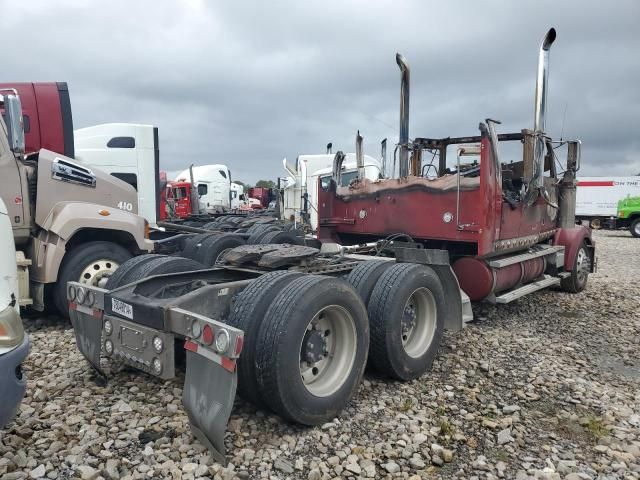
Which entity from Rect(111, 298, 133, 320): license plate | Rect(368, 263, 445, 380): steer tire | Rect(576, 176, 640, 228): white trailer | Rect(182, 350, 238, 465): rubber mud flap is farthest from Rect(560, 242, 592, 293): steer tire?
Rect(576, 176, 640, 228): white trailer

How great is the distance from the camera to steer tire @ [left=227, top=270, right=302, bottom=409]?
3.23 metres

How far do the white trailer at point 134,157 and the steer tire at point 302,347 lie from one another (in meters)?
6.43

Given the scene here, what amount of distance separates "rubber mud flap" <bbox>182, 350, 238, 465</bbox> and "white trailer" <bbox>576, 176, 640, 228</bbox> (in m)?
30.1

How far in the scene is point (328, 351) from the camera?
12.3 feet

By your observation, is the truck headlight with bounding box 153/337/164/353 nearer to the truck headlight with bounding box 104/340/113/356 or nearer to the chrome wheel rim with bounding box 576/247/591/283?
the truck headlight with bounding box 104/340/113/356

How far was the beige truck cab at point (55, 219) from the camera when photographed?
5668 mm

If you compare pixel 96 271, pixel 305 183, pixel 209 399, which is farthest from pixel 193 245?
pixel 305 183

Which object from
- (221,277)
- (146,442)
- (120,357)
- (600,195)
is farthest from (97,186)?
(600,195)

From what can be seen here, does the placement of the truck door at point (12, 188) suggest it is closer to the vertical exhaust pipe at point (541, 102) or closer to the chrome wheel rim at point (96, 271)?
the chrome wheel rim at point (96, 271)

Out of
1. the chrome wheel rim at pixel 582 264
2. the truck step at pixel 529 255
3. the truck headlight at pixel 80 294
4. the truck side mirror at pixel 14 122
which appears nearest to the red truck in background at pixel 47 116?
the truck side mirror at pixel 14 122

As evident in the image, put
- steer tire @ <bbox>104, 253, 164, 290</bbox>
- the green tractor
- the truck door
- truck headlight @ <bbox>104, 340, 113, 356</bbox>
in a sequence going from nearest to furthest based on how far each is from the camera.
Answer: truck headlight @ <bbox>104, 340, 113, 356</bbox>, steer tire @ <bbox>104, 253, 164, 290</bbox>, the truck door, the green tractor

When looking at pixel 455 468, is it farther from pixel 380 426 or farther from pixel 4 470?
pixel 4 470

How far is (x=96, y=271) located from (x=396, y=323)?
13.0 ft

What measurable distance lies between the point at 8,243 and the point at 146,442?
1492 millimetres
